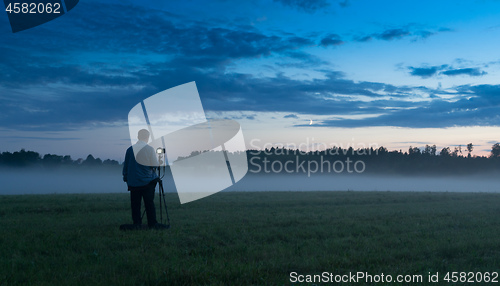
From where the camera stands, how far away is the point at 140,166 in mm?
11961

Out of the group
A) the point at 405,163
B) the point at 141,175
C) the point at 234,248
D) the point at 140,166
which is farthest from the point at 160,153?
the point at 405,163

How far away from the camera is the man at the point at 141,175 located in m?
11.8

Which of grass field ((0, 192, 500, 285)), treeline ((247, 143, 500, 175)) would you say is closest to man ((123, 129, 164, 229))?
grass field ((0, 192, 500, 285))

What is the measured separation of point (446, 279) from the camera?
6910 millimetres

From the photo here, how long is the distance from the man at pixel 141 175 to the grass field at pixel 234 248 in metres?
0.98

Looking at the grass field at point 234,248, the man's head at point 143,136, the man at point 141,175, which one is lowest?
the grass field at point 234,248

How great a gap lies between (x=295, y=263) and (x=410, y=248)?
11.4 ft

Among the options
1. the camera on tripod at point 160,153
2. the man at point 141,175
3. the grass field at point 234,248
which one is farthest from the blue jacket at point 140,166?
the grass field at point 234,248

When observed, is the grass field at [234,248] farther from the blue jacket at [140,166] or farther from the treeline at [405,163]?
the treeline at [405,163]

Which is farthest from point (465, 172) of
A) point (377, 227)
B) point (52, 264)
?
point (52, 264)

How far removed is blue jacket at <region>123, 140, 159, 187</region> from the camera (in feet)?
39.0

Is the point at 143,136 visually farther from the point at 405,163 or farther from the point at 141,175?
the point at 405,163

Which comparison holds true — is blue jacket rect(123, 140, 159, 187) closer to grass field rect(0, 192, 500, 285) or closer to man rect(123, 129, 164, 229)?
man rect(123, 129, 164, 229)

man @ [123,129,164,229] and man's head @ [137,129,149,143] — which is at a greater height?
man's head @ [137,129,149,143]
